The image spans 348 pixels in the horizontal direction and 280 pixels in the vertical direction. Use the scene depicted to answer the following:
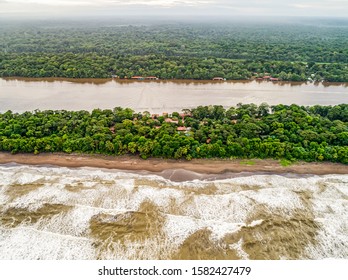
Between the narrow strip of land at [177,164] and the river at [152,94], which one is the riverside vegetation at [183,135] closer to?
the narrow strip of land at [177,164]

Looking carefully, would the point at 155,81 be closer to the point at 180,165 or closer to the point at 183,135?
the point at 183,135

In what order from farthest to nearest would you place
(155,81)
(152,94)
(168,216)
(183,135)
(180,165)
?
(155,81), (152,94), (183,135), (180,165), (168,216)

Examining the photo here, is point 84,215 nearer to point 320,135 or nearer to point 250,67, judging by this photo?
point 320,135

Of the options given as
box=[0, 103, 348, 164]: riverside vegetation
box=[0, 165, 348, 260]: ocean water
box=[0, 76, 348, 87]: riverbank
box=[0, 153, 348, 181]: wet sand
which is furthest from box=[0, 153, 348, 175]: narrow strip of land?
box=[0, 76, 348, 87]: riverbank

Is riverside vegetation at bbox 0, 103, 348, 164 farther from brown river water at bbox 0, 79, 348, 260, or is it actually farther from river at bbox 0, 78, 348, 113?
river at bbox 0, 78, 348, 113

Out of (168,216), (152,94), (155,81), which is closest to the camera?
(168,216)

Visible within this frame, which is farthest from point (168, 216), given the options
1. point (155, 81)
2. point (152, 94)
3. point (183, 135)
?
point (155, 81)
